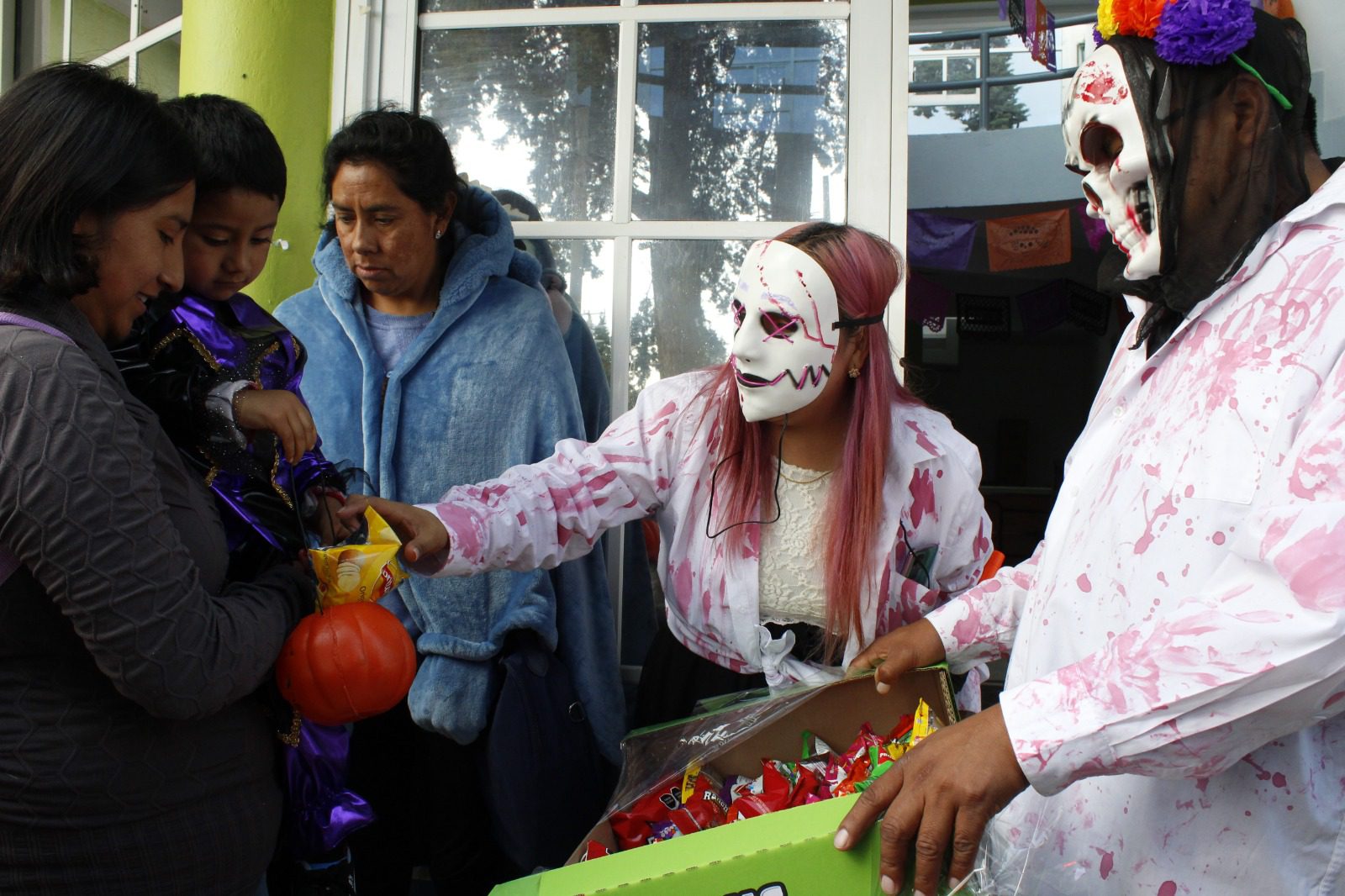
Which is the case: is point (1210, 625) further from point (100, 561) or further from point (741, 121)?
point (741, 121)

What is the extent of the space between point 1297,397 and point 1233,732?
311 millimetres

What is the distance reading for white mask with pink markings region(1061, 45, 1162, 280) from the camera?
1.20 m

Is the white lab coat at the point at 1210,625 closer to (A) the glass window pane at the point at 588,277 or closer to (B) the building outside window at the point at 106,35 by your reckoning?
(A) the glass window pane at the point at 588,277

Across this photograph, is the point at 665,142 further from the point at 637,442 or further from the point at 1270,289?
the point at 1270,289

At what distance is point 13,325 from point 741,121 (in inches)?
80.6

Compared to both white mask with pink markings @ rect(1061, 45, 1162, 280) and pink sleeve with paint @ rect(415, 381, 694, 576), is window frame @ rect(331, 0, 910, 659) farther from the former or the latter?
white mask with pink markings @ rect(1061, 45, 1162, 280)

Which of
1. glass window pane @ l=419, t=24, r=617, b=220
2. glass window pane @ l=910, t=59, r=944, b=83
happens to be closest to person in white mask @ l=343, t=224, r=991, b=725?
glass window pane @ l=419, t=24, r=617, b=220

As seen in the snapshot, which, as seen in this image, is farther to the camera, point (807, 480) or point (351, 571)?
point (807, 480)

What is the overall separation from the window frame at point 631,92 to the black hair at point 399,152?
497 millimetres

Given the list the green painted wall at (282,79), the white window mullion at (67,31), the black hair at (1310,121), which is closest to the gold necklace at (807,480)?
the black hair at (1310,121)

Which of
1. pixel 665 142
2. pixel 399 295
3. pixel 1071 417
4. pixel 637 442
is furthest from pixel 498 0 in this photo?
pixel 1071 417

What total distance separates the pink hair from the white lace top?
0.08ft

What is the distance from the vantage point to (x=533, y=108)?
2.96m

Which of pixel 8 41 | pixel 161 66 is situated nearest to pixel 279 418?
pixel 161 66
